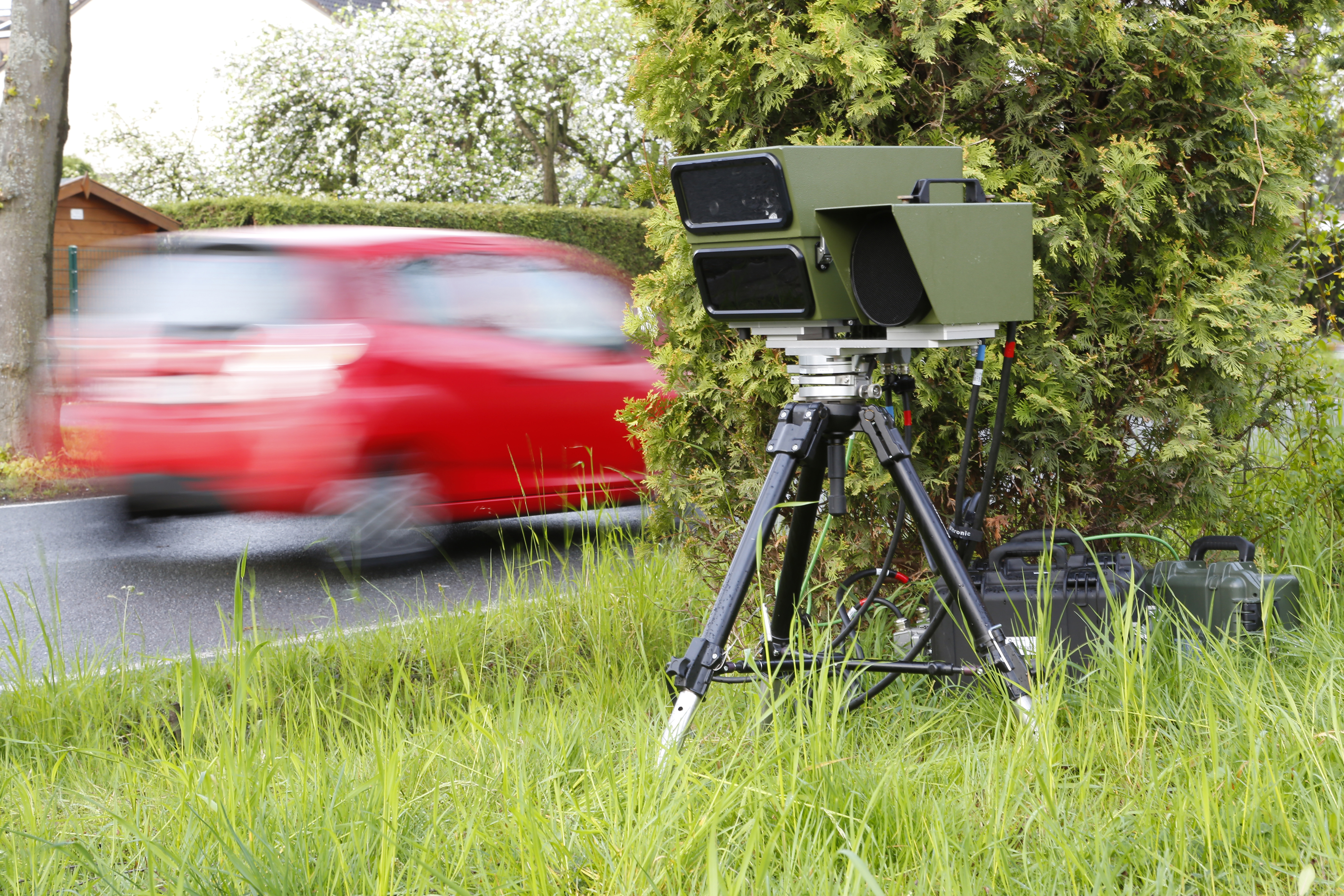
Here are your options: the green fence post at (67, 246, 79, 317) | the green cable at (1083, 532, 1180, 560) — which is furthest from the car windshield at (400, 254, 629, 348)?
the green fence post at (67, 246, 79, 317)

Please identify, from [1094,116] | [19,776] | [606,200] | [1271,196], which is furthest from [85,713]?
[606,200]

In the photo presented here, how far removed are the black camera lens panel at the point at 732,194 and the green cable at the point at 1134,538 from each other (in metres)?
1.27

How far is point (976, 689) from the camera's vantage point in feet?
8.64

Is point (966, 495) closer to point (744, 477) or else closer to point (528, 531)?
point (744, 477)

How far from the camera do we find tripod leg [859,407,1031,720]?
2.15 metres

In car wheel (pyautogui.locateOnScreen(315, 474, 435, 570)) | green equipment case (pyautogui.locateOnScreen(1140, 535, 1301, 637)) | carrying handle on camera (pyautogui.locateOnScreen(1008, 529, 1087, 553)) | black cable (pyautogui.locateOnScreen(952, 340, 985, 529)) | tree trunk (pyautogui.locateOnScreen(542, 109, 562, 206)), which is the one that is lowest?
car wheel (pyautogui.locateOnScreen(315, 474, 435, 570))

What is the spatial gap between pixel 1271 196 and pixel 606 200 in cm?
2067

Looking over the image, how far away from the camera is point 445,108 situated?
22.1m

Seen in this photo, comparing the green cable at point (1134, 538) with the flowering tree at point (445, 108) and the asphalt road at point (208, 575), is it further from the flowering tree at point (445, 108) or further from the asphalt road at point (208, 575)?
the flowering tree at point (445, 108)

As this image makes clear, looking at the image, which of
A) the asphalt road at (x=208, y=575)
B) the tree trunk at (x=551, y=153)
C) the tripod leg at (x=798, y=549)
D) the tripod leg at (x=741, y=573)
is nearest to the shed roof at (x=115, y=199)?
the tree trunk at (x=551, y=153)

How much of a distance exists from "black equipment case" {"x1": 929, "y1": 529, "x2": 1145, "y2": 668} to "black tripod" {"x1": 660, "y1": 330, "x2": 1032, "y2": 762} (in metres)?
0.23

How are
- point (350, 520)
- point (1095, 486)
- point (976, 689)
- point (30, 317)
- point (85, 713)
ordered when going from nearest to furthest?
point (976, 689) → point (85, 713) → point (1095, 486) → point (350, 520) → point (30, 317)

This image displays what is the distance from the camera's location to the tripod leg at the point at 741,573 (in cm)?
214

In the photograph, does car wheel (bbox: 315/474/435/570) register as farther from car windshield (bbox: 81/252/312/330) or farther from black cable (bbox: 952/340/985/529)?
black cable (bbox: 952/340/985/529)
